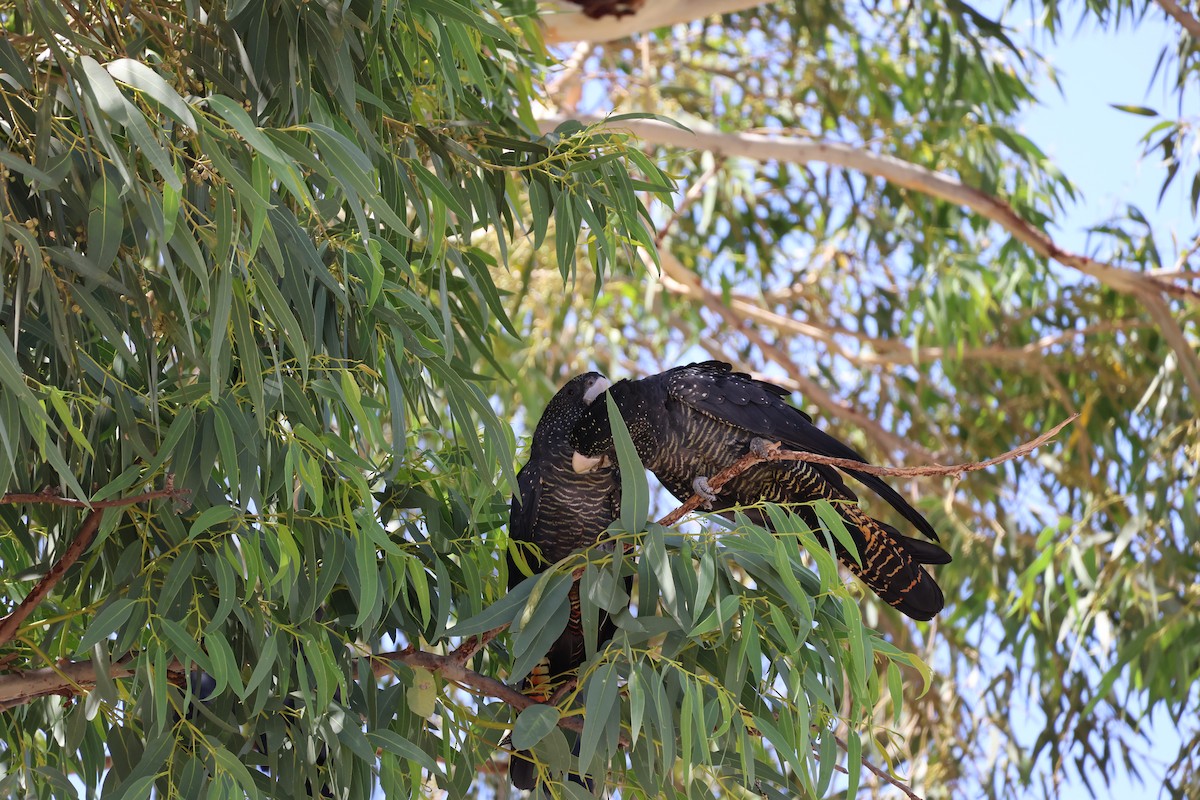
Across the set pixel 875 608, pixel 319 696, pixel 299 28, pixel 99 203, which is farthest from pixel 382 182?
pixel 875 608

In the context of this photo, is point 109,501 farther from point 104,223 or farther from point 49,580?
point 104,223

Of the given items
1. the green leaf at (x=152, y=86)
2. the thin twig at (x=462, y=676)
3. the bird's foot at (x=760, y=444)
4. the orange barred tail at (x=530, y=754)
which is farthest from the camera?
the bird's foot at (x=760, y=444)

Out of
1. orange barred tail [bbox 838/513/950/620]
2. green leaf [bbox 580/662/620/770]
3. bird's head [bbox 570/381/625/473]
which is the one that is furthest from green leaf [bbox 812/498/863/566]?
bird's head [bbox 570/381/625/473]

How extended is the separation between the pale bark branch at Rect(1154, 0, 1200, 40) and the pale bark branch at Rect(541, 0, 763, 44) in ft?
3.53

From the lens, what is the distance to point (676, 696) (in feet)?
5.21

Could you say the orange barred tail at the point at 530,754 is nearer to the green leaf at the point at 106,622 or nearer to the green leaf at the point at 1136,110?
the green leaf at the point at 106,622

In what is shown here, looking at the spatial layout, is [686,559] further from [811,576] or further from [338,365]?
[338,365]

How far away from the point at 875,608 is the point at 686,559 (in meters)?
2.91

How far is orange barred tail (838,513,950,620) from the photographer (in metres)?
2.09

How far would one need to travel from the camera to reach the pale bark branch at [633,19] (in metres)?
3.67

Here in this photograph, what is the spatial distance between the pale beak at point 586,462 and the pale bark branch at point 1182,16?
229 centimetres

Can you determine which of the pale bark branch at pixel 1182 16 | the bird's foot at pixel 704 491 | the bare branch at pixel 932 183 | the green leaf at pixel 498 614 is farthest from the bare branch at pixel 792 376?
the green leaf at pixel 498 614

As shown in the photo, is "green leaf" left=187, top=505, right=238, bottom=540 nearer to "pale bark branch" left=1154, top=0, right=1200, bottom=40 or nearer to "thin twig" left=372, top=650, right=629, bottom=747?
"thin twig" left=372, top=650, right=629, bottom=747

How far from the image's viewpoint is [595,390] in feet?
8.06
